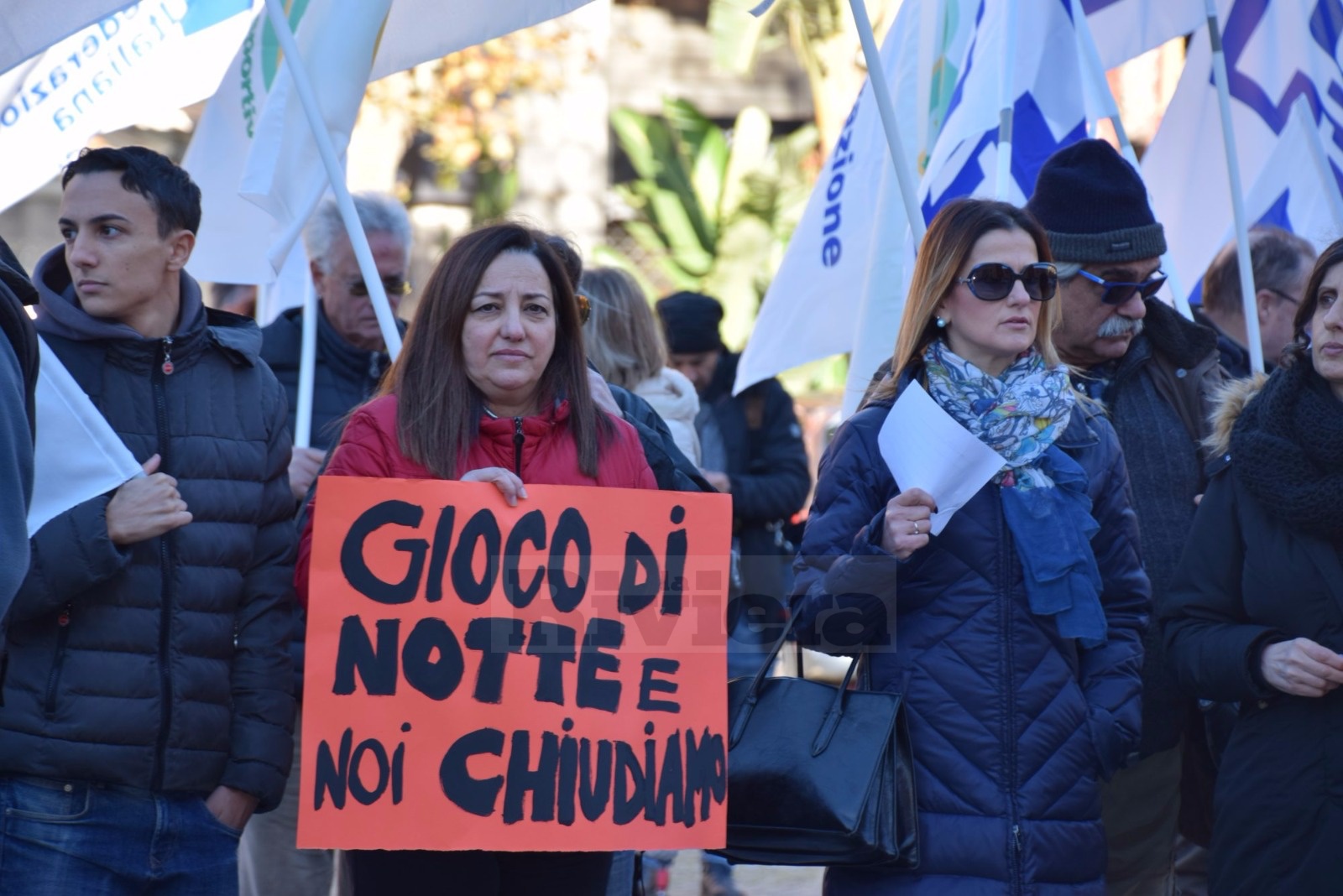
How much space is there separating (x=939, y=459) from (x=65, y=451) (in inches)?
65.7

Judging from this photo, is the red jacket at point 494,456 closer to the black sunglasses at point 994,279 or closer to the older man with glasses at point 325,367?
the black sunglasses at point 994,279

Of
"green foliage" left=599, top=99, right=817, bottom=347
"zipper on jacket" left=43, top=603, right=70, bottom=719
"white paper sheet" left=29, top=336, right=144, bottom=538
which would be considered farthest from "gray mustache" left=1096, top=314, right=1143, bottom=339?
"green foliage" left=599, top=99, right=817, bottom=347

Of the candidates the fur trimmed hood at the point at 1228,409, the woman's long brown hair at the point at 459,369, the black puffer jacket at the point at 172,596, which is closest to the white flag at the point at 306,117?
the black puffer jacket at the point at 172,596

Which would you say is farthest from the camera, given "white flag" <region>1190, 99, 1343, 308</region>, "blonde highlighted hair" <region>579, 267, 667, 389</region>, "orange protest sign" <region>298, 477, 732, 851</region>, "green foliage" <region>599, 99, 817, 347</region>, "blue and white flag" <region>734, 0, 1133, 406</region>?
"green foliage" <region>599, 99, 817, 347</region>

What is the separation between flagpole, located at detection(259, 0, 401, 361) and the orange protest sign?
2.76 ft

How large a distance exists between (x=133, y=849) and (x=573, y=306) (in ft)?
4.55

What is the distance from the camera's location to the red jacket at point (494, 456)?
3199mm

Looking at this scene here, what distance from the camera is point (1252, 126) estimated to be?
615 cm

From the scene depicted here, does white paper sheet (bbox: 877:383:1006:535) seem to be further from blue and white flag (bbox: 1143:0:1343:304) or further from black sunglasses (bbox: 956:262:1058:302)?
blue and white flag (bbox: 1143:0:1343:304)

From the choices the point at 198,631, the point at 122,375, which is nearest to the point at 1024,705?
the point at 198,631

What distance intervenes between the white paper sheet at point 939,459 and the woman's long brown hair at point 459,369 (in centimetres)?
60

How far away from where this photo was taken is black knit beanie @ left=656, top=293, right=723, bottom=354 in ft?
22.1

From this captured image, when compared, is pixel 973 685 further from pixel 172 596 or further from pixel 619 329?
pixel 619 329

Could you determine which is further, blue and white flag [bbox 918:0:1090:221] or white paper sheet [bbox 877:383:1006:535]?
blue and white flag [bbox 918:0:1090:221]
